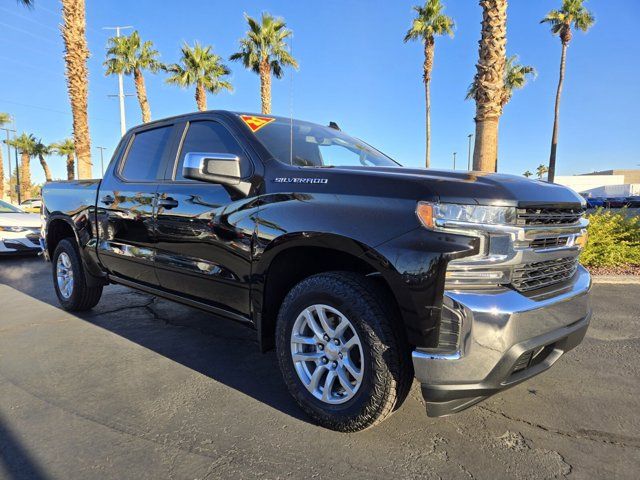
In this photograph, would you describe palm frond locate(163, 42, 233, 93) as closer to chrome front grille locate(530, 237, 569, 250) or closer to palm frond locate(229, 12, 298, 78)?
palm frond locate(229, 12, 298, 78)

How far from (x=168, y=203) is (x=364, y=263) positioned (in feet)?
5.86

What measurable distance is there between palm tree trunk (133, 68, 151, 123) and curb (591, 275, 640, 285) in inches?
969

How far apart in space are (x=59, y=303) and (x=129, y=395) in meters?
3.00

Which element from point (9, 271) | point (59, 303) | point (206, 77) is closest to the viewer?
point (59, 303)

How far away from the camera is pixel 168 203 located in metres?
3.54

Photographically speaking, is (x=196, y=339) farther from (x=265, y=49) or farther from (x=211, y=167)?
(x=265, y=49)

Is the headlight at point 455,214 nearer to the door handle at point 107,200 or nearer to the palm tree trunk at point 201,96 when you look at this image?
the door handle at point 107,200

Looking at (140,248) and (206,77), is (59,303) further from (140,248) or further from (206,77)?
(206,77)

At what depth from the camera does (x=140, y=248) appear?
152 inches

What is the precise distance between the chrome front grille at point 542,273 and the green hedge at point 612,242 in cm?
513

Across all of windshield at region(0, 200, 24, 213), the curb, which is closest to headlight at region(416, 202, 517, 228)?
the curb

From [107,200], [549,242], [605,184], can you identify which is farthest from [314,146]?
[605,184]

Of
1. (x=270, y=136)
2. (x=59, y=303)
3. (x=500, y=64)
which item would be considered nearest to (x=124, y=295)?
(x=59, y=303)

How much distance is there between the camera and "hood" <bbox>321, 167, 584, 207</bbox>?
216cm
